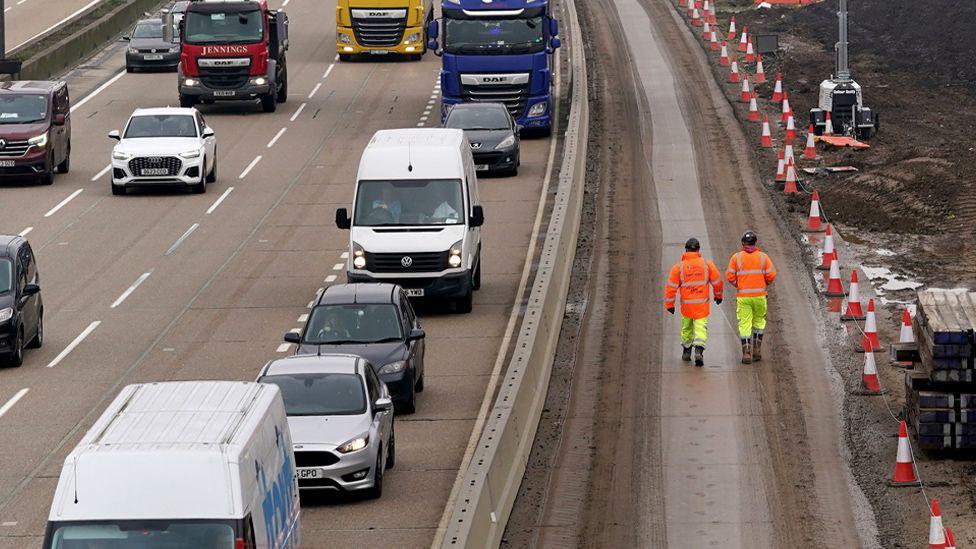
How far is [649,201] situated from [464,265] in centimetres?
983

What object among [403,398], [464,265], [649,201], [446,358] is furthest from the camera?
[649,201]

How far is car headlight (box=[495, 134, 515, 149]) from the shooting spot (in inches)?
1535

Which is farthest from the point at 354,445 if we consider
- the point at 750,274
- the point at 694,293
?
the point at 750,274

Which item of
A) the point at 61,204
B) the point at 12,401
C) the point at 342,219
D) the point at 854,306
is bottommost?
the point at 61,204

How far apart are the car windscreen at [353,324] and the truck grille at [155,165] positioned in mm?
15599

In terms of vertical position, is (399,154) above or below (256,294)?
above

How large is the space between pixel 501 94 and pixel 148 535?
3117 centimetres

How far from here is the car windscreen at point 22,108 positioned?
38.4 meters

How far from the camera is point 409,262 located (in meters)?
27.9

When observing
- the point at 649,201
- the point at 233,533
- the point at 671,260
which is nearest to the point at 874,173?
the point at 649,201

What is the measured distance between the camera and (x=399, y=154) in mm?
28828

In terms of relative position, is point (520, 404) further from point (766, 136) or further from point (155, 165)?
point (766, 136)

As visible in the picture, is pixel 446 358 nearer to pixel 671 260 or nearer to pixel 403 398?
pixel 403 398

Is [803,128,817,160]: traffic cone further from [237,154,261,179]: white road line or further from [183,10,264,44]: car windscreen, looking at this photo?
[183,10,264,44]: car windscreen
